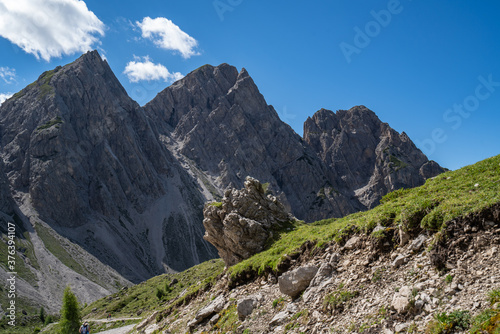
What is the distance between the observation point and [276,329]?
13.1 metres

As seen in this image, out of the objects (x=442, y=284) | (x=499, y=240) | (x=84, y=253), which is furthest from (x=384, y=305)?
(x=84, y=253)

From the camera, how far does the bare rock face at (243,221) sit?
26438mm

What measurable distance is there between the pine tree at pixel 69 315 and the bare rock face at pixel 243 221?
3082cm

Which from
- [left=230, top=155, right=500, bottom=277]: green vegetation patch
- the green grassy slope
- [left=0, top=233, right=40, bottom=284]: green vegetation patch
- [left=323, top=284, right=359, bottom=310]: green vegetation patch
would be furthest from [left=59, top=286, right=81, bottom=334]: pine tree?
[left=0, top=233, right=40, bottom=284]: green vegetation patch

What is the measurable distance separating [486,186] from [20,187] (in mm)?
221311

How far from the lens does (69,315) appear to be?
4834 centimetres

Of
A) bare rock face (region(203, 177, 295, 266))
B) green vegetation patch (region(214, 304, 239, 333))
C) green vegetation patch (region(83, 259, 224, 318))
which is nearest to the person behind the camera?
green vegetation patch (region(214, 304, 239, 333))

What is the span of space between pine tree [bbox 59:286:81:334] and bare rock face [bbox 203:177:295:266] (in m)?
30.8

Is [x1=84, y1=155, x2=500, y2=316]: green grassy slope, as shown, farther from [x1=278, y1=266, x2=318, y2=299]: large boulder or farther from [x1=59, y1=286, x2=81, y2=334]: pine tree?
[x1=59, y1=286, x2=81, y2=334]: pine tree

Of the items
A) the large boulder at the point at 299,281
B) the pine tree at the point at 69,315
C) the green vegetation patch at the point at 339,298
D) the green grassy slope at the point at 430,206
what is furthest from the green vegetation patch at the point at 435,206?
the pine tree at the point at 69,315

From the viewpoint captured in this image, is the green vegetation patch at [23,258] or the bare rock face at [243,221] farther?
the green vegetation patch at [23,258]

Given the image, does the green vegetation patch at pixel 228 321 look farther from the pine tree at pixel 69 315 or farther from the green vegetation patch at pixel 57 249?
the green vegetation patch at pixel 57 249

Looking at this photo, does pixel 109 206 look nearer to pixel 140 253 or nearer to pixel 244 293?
pixel 140 253

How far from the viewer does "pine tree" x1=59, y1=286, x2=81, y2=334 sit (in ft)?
156
